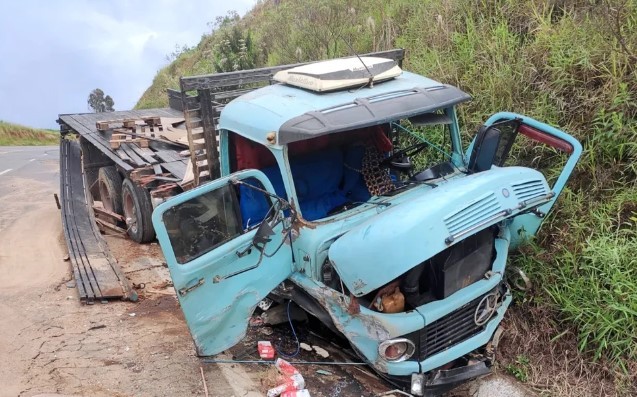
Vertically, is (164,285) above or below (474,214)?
below

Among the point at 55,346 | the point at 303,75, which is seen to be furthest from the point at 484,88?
the point at 55,346

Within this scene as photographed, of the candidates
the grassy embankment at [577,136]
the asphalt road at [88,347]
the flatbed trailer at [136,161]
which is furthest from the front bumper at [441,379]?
the flatbed trailer at [136,161]

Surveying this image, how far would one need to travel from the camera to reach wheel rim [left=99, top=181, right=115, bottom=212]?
8212 millimetres

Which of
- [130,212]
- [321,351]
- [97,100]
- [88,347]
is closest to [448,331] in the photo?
[321,351]

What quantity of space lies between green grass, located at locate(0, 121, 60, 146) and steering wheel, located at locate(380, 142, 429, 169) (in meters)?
24.2

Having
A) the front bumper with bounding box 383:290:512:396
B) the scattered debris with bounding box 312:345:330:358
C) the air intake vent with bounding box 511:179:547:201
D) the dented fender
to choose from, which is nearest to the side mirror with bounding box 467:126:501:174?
the air intake vent with bounding box 511:179:547:201

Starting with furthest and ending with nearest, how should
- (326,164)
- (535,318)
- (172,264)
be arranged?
1. (326,164)
2. (535,318)
3. (172,264)

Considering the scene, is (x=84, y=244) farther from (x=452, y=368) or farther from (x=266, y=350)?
(x=452, y=368)

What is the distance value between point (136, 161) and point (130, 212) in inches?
43.7

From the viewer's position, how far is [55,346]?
4.47 meters

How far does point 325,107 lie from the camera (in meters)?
3.66

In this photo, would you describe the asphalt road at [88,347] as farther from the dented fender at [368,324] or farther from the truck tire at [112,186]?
the truck tire at [112,186]

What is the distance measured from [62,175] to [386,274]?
7281mm

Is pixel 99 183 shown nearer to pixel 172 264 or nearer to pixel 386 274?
pixel 172 264
